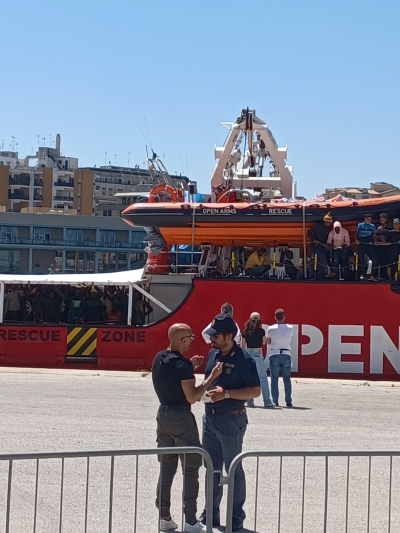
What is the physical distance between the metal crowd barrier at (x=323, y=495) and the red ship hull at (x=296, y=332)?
8.97 m

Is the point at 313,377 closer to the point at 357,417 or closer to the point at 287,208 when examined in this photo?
the point at 287,208

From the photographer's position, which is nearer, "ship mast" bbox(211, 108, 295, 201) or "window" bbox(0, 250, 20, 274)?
"ship mast" bbox(211, 108, 295, 201)

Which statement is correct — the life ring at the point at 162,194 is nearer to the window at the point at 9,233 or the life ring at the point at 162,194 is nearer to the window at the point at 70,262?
the window at the point at 9,233

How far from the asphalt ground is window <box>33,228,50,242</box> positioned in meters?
67.9

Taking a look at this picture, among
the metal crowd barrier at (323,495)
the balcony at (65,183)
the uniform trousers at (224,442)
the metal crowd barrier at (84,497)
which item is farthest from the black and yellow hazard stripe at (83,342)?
the balcony at (65,183)

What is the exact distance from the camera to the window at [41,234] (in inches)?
3344

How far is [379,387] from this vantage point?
56.0 ft

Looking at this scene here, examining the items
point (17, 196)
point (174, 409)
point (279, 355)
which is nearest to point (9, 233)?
point (17, 196)

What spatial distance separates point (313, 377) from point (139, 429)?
7.78 meters

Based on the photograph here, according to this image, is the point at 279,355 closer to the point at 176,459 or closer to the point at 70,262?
the point at 176,459

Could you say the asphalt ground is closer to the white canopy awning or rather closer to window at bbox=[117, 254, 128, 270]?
the white canopy awning

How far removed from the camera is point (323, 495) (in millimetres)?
8023

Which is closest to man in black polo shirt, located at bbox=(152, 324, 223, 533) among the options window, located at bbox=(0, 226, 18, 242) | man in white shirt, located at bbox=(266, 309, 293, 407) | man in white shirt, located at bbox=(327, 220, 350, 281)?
man in white shirt, located at bbox=(266, 309, 293, 407)

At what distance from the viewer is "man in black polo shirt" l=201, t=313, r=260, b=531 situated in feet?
→ 23.9
